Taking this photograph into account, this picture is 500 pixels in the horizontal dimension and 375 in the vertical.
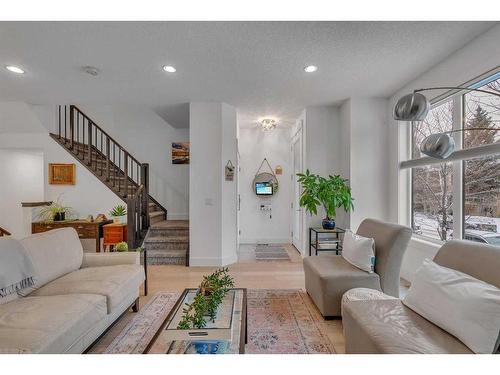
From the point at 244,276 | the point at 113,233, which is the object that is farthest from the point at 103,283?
the point at 113,233

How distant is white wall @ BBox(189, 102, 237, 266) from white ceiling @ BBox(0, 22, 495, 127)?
0.35 meters

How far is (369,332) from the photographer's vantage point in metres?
1.55

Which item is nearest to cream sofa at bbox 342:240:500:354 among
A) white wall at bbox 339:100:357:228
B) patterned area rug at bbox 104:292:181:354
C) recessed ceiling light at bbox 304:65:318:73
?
patterned area rug at bbox 104:292:181:354

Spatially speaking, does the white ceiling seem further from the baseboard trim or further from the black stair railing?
the baseboard trim

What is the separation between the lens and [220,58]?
2.99 meters

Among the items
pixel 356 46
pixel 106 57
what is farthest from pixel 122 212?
pixel 356 46

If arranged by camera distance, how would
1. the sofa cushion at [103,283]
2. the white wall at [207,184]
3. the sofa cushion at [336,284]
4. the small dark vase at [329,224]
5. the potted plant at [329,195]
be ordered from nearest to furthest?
the sofa cushion at [103,283] → the sofa cushion at [336,284] → the potted plant at [329,195] → the small dark vase at [329,224] → the white wall at [207,184]

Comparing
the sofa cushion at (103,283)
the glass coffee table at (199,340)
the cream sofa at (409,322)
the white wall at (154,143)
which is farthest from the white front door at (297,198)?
the glass coffee table at (199,340)

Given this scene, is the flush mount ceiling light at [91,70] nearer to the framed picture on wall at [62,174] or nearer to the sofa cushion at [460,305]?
the framed picture on wall at [62,174]

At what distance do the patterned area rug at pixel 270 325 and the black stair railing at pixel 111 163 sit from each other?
2.05 metres

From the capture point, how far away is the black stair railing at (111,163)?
4.88 m

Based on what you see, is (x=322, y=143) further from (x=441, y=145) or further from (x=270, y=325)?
(x=270, y=325)

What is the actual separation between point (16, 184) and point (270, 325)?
261 inches

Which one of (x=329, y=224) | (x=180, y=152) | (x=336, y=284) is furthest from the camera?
(x=180, y=152)
